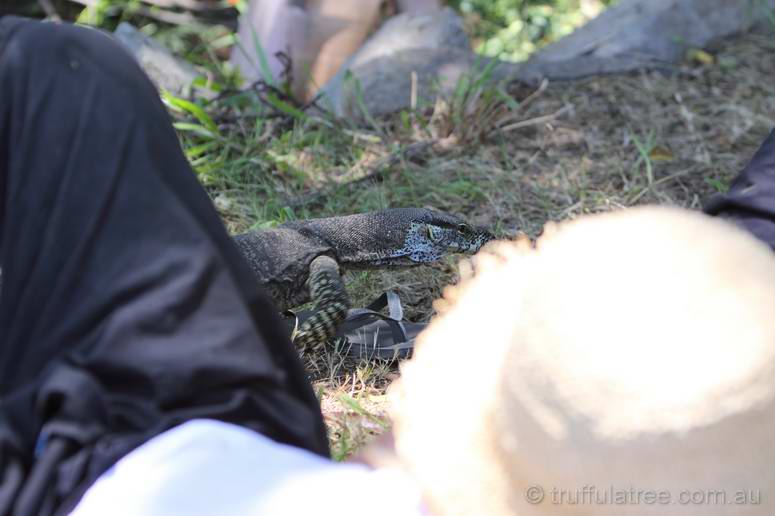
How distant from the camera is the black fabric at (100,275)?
1.20m

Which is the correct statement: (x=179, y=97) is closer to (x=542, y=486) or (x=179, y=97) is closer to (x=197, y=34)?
(x=197, y=34)

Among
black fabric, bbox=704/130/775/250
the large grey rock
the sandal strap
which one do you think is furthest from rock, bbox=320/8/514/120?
black fabric, bbox=704/130/775/250

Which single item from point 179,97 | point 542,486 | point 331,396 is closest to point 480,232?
point 331,396

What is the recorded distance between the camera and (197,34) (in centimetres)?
634

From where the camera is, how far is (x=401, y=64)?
456 cm

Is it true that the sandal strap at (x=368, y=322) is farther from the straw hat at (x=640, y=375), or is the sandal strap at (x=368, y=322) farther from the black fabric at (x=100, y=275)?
the straw hat at (x=640, y=375)

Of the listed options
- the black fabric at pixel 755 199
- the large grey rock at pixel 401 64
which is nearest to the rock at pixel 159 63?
the large grey rock at pixel 401 64

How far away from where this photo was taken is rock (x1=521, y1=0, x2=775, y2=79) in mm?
4770

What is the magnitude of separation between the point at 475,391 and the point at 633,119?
3.47m

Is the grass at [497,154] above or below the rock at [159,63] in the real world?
below

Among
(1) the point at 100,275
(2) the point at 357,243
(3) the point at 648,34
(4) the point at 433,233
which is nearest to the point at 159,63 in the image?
(2) the point at 357,243

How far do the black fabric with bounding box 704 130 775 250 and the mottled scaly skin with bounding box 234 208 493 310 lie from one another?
51.2 inches

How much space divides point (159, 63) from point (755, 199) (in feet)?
11.7

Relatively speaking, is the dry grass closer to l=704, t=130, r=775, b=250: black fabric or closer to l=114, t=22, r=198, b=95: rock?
l=704, t=130, r=775, b=250: black fabric
